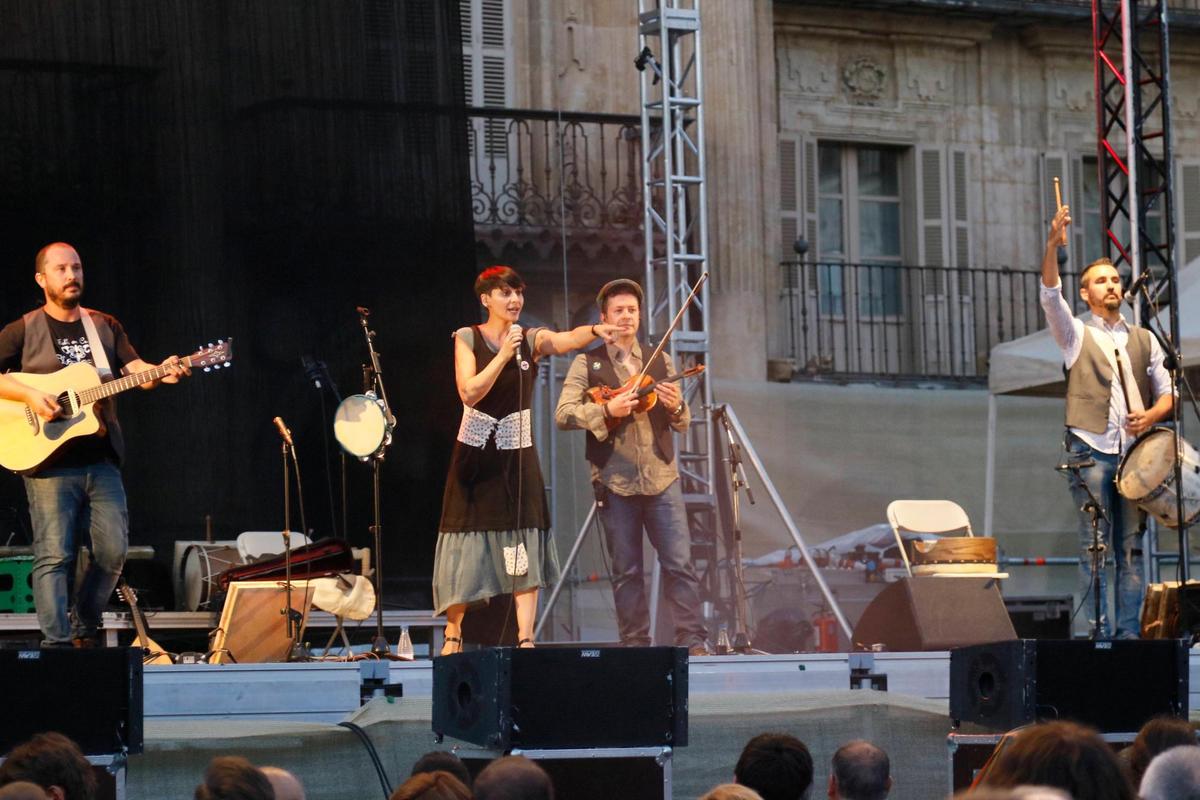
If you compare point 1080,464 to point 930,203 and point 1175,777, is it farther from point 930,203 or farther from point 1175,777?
point 930,203

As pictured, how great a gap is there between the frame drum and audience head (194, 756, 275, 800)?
3.96 m

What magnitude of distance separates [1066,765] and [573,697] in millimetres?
2082

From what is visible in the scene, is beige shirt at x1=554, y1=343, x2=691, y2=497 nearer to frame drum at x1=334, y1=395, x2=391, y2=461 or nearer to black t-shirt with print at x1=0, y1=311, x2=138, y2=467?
frame drum at x1=334, y1=395, x2=391, y2=461

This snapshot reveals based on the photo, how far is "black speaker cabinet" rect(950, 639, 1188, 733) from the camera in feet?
17.7

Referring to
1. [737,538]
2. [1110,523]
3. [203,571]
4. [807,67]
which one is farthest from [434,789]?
[807,67]

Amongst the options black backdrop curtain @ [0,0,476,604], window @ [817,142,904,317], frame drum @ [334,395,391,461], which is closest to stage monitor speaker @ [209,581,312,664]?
frame drum @ [334,395,391,461]

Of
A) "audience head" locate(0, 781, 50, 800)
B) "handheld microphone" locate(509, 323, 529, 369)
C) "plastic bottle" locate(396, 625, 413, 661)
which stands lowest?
"plastic bottle" locate(396, 625, 413, 661)

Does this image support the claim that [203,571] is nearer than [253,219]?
Yes

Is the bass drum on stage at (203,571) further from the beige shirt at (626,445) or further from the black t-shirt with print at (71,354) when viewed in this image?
the beige shirt at (626,445)

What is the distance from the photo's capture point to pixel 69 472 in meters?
6.74

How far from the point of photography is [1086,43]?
51.9ft

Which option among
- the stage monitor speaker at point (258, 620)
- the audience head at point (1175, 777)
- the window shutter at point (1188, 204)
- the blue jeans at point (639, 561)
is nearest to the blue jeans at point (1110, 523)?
the blue jeans at point (639, 561)

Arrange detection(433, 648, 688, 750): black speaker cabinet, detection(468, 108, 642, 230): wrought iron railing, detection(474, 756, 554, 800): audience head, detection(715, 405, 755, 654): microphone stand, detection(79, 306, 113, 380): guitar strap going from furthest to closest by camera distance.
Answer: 1. detection(468, 108, 642, 230): wrought iron railing
2. detection(715, 405, 755, 654): microphone stand
3. detection(79, 306, 113, 380): guitar strap
4. detection(433, 648, 688, 750): black speaker cabinet
5. detection(474, 756, 554, 800): audience head

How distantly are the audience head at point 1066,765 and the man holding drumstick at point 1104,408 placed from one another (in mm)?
4519
